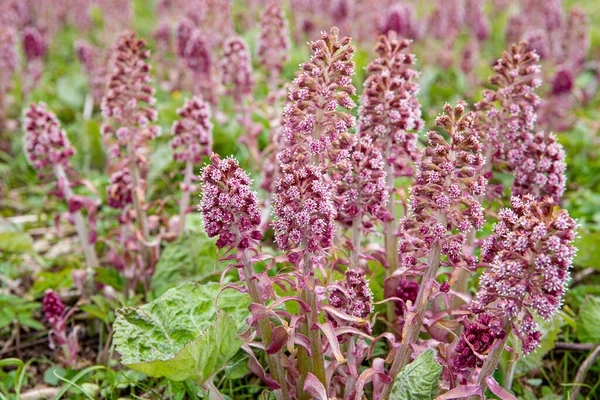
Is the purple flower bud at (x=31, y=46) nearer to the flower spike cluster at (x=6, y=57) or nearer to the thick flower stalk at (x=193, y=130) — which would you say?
the flower spike cluster at (x=6, y=57)

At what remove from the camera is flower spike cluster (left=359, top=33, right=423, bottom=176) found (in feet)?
8.91

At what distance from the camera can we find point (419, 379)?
2297mm

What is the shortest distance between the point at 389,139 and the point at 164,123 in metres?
3.67

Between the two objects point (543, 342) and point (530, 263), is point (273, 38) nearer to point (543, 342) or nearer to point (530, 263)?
point (543, 342)

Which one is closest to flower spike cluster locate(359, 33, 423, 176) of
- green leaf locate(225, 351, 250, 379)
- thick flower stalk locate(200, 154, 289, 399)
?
thick flower stalk locate(200, 154, 289, 399)

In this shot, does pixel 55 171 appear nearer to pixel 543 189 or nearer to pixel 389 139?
pixel 389 139

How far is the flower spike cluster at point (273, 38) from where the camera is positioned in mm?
5172

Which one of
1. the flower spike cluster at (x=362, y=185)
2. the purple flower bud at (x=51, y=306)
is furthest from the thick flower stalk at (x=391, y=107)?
the purple flower bud at (x=51, y=306)

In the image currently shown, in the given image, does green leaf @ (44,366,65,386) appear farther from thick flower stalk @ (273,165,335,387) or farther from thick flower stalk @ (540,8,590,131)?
thick flower stalk @ (540,8,590,131)

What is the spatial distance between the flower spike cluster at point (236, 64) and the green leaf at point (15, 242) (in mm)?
1959

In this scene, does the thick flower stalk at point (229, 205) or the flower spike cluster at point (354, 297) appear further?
the flower spike cluster at point (354, 297)

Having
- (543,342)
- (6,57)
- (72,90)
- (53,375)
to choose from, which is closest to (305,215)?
(543,342)

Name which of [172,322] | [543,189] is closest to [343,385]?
[172,322]

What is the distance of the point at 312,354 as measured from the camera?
244 cm
